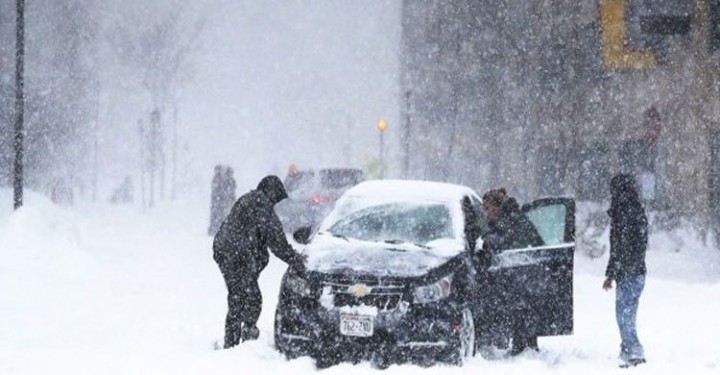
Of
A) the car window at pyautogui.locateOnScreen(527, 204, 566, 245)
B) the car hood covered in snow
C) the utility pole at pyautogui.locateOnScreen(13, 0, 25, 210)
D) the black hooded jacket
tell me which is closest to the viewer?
the car hood covered in snow

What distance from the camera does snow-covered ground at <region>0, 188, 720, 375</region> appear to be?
27.5ft

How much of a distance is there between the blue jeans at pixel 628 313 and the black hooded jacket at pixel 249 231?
2.87 metres

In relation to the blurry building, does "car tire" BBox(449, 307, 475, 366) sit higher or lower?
lower

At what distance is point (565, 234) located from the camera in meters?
9.57

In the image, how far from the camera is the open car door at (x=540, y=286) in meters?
9.23

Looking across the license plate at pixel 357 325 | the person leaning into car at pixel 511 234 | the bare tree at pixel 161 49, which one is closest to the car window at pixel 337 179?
the person leaning into car at pixel 511 234

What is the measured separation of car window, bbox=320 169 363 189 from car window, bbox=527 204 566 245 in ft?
52.8

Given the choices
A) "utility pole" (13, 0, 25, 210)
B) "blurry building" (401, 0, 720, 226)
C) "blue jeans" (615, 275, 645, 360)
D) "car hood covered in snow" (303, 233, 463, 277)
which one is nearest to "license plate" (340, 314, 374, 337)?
"car hood covered in snow" (303, 233, 463, 277)

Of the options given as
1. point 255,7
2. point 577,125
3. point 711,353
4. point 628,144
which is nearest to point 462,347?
point 711,353

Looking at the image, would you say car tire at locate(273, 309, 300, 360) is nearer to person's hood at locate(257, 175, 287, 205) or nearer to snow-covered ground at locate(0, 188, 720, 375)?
snow-covered ground at locate(0, 188, 720, 375)

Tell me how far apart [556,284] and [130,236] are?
1911 cm

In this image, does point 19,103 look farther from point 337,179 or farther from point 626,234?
point 626,234

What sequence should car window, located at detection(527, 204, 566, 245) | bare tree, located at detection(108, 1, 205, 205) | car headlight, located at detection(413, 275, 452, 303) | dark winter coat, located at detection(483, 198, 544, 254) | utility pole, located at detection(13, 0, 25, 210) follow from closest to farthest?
car headlight, located at detection(413, 275, 452, 303) → dark winter coat, located at detection(483, 198, 544, 254) → car window, located at detection(527, 204, 566, 245) → utility pole, located at detection(13, 0, 25, 210) → bare tree, located at detection(108, 1, 205, 205)

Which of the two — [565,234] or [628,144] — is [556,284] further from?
[628,144]
